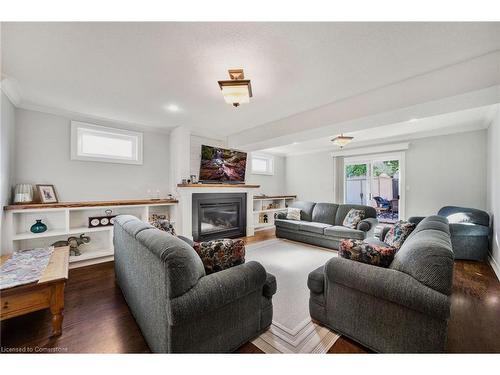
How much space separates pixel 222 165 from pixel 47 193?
124 inches

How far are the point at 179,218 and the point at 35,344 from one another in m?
2.82

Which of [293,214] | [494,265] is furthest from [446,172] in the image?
[293,214]

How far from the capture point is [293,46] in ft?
6.17

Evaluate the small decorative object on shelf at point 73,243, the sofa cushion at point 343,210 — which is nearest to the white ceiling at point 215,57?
the small decorative object on shelf at point 73,243

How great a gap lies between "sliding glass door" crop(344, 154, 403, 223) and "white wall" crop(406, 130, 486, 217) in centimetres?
80

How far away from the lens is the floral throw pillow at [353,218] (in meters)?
4.29

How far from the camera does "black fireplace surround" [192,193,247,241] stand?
4641mm

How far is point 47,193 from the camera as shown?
130 inches

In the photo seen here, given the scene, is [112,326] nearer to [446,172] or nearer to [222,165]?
[222,165]

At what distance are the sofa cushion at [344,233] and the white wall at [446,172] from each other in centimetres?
216
